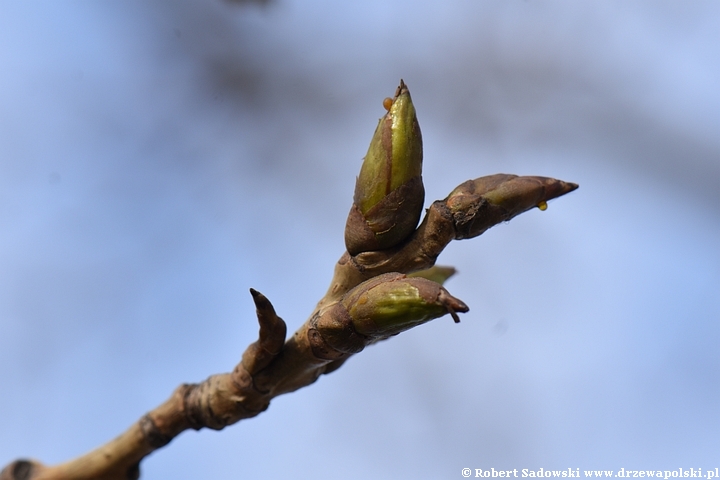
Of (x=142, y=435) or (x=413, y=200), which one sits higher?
(x=413, y=200)

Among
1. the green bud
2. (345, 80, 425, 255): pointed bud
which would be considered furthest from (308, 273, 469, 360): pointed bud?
(345, 80, 425, 255): pointed bud

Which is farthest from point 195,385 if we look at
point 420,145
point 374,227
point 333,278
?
point 420,145

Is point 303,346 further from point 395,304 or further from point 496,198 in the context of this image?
point 496,198

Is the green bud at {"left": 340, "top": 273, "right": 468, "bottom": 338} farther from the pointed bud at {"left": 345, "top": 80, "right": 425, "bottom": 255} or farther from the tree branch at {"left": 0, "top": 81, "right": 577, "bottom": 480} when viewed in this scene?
the pointed bud at {"left": 345, "top": 80, "right": 425, "bottom": 255}

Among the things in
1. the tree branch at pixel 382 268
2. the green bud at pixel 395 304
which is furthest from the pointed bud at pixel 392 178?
the green bud at pixel 395 304

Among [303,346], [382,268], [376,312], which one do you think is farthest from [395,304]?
[303,346]

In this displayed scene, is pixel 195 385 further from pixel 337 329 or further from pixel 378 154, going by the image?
pixel 378 154
